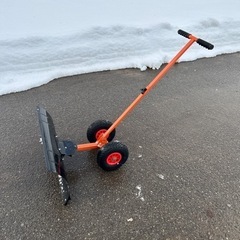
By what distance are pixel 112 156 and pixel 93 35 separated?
113 inches

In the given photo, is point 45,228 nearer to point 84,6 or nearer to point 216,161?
point 216,161

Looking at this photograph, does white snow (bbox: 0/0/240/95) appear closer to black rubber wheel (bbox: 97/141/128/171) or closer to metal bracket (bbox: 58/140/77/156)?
metal bracket (bbox: 58/140/77/156)

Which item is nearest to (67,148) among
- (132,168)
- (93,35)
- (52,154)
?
(52,154)

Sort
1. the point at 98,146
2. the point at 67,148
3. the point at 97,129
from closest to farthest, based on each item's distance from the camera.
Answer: the point at 67,148
the point at 98,146
the point at 97,129

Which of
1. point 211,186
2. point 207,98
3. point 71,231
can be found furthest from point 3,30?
point 211,186

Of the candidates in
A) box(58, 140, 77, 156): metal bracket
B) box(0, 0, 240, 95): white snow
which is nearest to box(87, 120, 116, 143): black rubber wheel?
box(58, 140, 77, 156): metal bracket

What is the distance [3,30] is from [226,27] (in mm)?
4408

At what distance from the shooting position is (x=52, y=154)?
208 cm

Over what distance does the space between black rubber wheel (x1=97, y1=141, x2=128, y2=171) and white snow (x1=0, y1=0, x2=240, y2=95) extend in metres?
1.91

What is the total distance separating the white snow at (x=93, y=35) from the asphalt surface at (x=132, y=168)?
0.40 m

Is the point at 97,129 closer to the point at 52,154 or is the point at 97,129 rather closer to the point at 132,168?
the point at 132,168

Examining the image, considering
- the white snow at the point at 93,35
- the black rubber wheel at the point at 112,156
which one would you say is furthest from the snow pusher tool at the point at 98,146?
the white snow at the point at 93,35

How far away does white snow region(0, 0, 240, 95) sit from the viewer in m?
4.05

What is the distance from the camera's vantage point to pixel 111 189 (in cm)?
235
